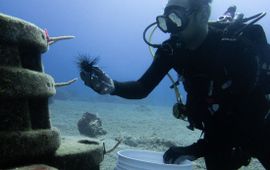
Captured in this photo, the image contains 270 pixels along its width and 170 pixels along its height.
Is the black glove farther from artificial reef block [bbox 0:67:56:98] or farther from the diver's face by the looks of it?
artificial reef block [bbox 0:67:56:98]

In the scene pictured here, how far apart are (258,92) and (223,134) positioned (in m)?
0.68

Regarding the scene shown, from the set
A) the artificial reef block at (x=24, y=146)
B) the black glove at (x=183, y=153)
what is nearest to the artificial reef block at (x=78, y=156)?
the artificial reef block at (x=24, y=146)

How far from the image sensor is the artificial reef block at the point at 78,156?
3312mm

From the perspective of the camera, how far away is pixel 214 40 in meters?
4.00

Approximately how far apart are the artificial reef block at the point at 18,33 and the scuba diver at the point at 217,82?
2.87 ft

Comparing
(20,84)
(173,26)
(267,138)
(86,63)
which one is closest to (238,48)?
(173,26)

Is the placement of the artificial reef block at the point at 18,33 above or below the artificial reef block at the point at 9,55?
above

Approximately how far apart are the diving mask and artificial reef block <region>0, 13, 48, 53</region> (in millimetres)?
1498

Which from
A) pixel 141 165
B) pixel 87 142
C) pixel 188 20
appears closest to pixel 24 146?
pixel 141 165

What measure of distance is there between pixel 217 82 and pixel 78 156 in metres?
1.82

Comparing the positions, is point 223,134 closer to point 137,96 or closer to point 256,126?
point 256,126

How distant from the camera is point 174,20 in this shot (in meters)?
3.82

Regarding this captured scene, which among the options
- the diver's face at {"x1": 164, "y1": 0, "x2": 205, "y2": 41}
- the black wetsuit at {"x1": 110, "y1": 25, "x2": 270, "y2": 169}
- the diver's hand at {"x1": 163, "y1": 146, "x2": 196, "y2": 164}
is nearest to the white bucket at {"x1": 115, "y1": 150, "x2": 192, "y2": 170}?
the diver's hand at {"x1": 163, "y1": 146, "x2": 196, "y2": 164}

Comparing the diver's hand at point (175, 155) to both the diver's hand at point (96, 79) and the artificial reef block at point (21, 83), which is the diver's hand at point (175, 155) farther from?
the artificial reef block at point (21, 83)
